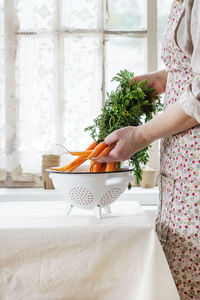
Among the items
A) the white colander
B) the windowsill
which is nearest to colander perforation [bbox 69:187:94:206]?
the white colander

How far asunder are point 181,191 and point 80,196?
0.99 feet

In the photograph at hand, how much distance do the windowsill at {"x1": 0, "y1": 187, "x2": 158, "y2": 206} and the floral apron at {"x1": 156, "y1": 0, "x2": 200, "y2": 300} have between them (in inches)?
64.3

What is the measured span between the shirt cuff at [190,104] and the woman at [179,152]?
0.07 ft

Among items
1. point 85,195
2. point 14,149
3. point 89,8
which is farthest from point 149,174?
point 85,195

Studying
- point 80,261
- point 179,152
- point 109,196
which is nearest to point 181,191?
point 179,152

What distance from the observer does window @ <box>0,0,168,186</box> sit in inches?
124

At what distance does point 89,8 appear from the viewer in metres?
3.12

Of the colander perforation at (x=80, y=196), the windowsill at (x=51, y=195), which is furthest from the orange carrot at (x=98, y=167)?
the windowsill at (x=51, y=195)

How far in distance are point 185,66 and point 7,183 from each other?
2493 millimetres

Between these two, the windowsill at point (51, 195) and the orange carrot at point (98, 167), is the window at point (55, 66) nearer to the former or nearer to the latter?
the windowsill at point (51, 195)

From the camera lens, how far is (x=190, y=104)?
0.98 meters

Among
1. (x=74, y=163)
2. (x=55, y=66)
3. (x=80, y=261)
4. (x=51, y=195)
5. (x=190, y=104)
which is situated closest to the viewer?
(x=190, y=104)

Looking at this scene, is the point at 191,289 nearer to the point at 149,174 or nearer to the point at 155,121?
the point at 155,121

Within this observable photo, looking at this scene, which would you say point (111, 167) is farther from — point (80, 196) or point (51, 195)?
point (51, 195)
